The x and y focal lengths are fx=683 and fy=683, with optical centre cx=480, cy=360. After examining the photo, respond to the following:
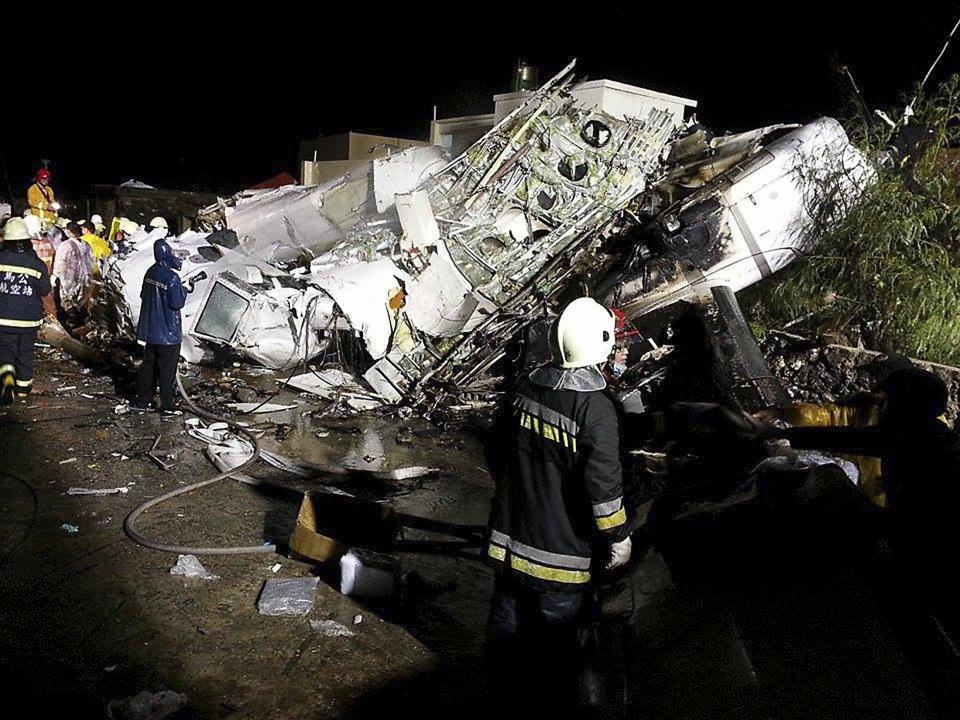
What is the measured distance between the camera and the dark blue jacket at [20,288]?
5945 millimetres

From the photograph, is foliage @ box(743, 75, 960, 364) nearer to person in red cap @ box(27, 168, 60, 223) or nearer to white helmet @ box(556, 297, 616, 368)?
white helmet @ box(556, 297, 616, 368)

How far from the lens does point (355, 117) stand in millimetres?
29578

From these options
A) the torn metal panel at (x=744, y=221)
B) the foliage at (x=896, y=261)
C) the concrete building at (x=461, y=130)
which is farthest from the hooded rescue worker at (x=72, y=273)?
the foliage at (x=896, y=261)

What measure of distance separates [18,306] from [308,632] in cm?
463

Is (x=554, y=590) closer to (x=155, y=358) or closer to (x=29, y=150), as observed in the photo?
(x=155, y=358)

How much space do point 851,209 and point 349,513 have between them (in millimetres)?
5868

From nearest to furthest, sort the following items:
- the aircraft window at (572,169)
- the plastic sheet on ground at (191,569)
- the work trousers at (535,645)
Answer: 1. the work trousers at (535,645)
2. the plastic sheet on ground at (191,569)
3. the aircraft window at (572,169)

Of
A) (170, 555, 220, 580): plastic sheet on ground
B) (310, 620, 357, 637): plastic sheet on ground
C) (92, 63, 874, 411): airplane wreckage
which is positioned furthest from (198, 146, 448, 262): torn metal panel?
(310, 620, 357, 637): plastic sheet on ground

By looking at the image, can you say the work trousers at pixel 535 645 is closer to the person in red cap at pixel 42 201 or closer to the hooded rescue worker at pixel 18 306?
the hooded rescue worker at pixel 18 306

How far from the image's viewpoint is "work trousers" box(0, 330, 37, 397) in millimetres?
6090

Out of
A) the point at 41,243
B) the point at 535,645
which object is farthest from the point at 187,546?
the point at 41,243

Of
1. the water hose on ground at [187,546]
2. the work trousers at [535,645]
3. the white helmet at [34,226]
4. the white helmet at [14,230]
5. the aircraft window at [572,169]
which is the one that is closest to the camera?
the work trousers at [535,645]

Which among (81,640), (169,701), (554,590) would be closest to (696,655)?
(554,590)

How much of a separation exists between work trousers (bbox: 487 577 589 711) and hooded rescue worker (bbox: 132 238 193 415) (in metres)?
4.82
